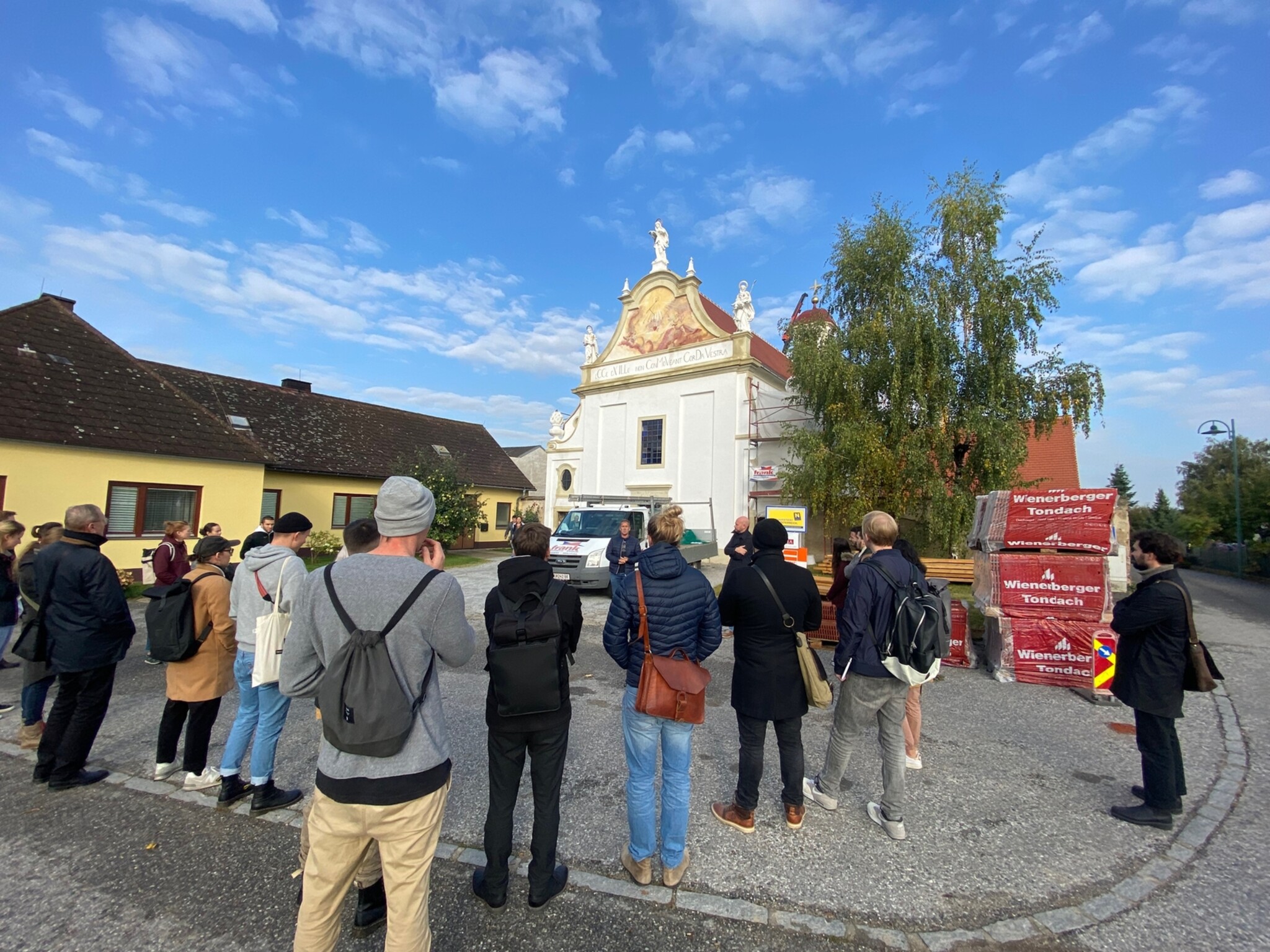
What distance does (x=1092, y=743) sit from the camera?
5.13m

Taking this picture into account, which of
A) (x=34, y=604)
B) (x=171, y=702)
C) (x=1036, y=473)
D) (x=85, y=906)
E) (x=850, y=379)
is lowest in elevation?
(x=85, y=906)

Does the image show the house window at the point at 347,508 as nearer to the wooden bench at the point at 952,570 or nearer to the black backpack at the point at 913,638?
the wooden bench at the point at 952,570

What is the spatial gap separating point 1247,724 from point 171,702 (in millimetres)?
9293

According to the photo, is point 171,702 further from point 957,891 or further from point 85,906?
point 957,891

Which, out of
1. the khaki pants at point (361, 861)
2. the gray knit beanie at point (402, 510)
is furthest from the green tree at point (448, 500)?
the khaki pants at point (361, 861)

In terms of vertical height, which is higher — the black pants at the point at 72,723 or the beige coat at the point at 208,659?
the beige coat at the point at 208,659

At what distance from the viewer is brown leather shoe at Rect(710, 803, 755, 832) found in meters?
3.55

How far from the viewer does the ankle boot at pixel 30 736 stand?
4.66 m

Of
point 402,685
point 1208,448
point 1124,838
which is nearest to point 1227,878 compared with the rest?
point 1124,838

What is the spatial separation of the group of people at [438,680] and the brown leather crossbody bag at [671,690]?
0.08 meters

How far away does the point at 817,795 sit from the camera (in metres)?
3.92

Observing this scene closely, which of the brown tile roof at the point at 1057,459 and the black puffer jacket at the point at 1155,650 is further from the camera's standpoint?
the brown tile roof at the point at 1057,459

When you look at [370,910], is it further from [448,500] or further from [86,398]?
[448,500]

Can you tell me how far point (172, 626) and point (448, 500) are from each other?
16862 mm
